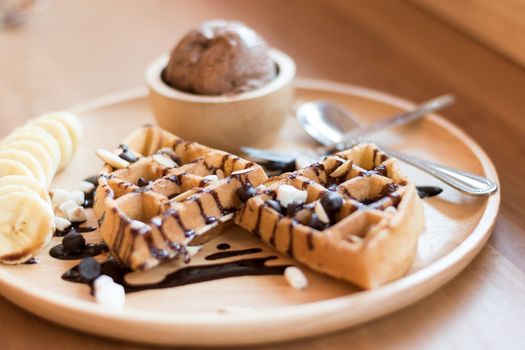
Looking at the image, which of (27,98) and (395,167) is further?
Result: (27,98)

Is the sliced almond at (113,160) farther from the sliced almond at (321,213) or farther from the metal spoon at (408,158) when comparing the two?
the sliced almond at (321,213)

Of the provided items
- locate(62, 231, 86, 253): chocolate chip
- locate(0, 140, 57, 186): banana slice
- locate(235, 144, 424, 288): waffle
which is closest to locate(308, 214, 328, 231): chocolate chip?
locate(235, 144, 424, 288): waffle

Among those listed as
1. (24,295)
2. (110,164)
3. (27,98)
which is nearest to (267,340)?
(24,295)

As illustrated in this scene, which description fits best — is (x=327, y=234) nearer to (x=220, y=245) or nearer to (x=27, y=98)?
(x=220, y=245)

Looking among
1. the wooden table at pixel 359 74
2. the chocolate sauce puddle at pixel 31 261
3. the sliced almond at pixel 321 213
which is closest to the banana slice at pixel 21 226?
the chocolate sauce puddle at pixel 31 261

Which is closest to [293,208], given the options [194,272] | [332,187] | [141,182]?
[332,187]

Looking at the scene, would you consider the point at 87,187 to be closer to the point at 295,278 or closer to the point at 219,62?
the point at 219,62
